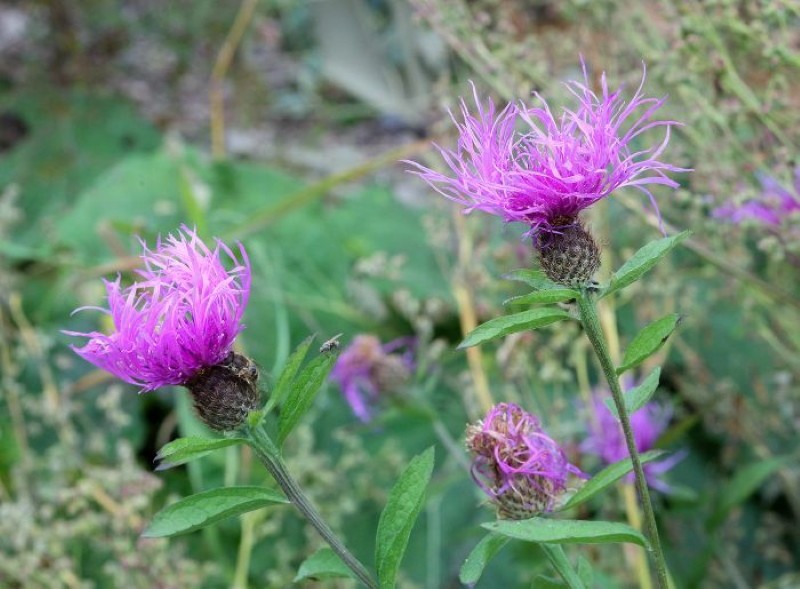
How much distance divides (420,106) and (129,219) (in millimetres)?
942

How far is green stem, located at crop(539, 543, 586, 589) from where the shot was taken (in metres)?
0.68

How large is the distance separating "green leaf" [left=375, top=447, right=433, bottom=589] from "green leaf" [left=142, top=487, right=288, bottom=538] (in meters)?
0.08

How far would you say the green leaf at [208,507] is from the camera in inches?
24.7

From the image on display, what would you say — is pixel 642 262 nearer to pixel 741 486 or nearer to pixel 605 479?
pixel 605 479

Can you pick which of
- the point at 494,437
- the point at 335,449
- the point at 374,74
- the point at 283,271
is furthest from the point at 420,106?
the point at 494,437

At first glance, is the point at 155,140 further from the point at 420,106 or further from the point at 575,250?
the point at 575,250

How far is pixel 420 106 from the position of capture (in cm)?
281

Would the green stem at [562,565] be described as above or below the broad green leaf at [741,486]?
above

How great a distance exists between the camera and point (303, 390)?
651 millimetres

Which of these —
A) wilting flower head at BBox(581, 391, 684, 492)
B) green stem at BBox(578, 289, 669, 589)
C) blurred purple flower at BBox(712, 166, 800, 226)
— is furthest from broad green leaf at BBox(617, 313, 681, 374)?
wilting flower head at BBox(581, 391, 684, 492)

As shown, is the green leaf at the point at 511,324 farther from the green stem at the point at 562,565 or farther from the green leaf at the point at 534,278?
the green stem at the point at 562,565

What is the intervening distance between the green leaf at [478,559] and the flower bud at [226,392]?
0.51ft

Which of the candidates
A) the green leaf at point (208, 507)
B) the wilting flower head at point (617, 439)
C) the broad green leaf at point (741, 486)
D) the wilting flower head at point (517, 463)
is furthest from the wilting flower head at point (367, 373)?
the green leaf at point (208, 507)

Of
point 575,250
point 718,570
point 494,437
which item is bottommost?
point 718,570
